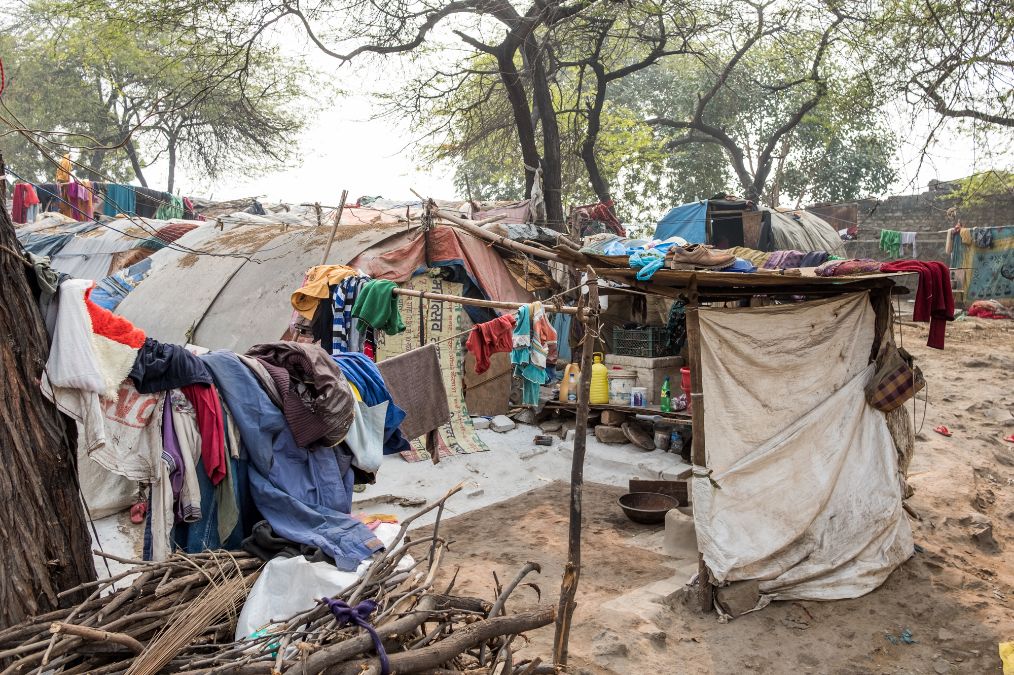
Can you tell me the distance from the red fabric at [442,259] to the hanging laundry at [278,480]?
5064mm

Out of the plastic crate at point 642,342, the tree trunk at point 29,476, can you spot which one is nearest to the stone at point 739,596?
the plastic crate at point 642,342

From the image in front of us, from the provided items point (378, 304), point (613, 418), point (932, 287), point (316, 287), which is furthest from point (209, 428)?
point (613, 418)

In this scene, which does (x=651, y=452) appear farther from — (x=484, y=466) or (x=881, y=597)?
(x=881, y=597)

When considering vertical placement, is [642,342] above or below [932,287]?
below

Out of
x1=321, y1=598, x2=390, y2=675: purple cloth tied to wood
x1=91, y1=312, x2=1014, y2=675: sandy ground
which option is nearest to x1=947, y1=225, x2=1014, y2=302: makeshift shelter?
x1=91, y1=312, x2=1014, y2=675: sandy ground

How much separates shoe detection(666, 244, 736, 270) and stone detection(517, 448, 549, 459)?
4288mm

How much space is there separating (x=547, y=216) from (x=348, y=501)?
9599 millimetres

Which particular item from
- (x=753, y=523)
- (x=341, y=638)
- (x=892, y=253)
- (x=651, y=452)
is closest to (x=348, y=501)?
(x=341, y=638)

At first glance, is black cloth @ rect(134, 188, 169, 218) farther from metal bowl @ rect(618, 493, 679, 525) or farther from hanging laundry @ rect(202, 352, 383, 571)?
hanging laundry @ rect(202, 352, 383, 571)

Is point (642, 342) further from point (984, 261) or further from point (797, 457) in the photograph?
point (984, 261)

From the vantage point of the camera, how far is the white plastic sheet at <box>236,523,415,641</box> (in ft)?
9.53

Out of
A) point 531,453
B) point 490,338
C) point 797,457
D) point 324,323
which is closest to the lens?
point 797,457

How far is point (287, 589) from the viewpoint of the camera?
3195 millimetres

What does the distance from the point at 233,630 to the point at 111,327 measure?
4.80 feet
